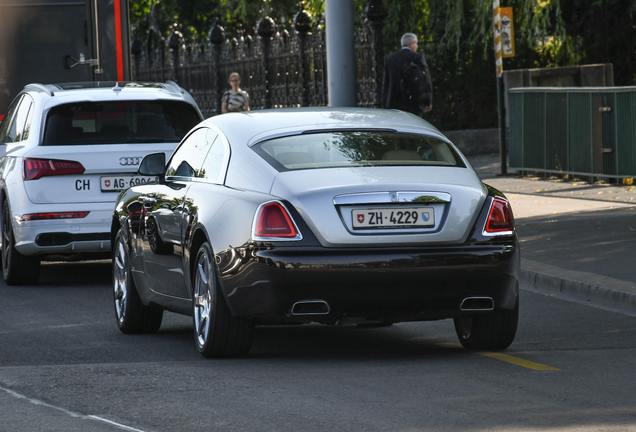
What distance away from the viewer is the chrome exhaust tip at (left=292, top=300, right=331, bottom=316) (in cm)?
655

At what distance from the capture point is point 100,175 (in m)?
10.5

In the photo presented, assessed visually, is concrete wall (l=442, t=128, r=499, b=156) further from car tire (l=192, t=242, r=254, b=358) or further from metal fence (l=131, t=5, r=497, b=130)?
car tire (l=192, t=242, r=254, b=358)

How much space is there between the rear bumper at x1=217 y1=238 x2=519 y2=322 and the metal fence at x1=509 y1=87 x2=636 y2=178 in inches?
416

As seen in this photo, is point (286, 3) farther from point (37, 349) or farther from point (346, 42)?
point (37, 349)

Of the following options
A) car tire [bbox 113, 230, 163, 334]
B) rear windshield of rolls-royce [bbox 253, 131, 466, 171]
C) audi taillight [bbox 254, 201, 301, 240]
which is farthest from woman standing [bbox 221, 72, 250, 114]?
audi taillight [bbox 254, 201, 301, 240]

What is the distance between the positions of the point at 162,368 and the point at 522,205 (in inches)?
366

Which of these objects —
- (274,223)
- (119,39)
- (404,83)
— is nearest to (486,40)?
(404,83)

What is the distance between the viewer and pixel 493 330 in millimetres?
7168

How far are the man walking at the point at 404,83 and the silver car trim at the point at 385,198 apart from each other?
10.1m

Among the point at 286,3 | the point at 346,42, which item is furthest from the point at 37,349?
the point at 286,3

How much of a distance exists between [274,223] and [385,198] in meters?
0.59

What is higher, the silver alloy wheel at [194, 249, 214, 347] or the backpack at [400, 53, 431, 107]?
the backpack at [400, 53, 431, 107]

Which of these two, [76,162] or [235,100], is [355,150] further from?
[235,100]

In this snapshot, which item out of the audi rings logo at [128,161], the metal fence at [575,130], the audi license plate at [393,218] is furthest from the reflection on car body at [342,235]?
the metal fence at [575,130]
